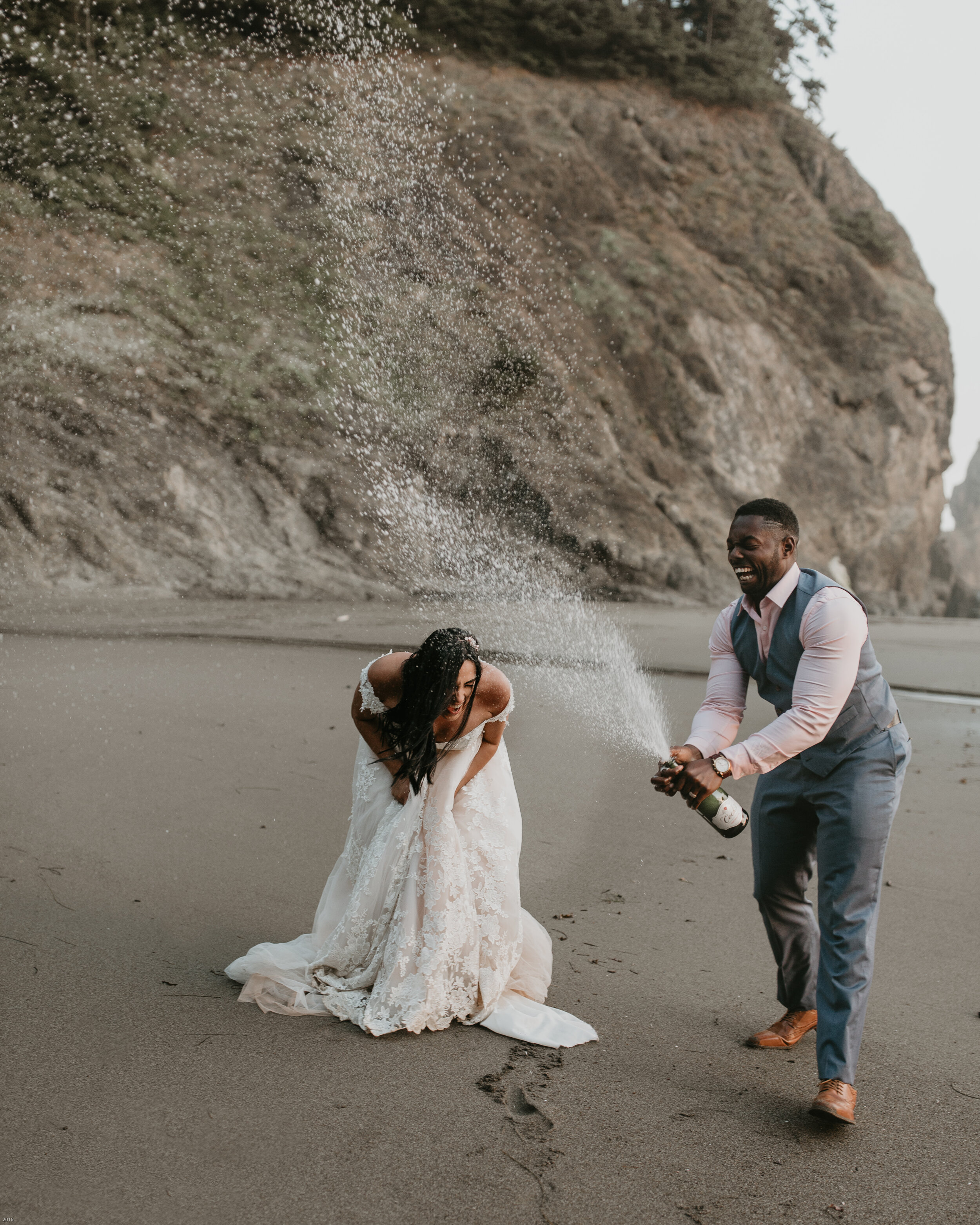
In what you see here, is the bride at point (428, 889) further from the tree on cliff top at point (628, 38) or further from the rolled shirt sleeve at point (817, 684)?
the tree on cliff top at point (628, 38)

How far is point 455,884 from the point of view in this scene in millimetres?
3896

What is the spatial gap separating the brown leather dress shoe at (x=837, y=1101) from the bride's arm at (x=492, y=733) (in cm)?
161

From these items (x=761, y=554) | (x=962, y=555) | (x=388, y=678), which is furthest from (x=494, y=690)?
(x=962, y=555)

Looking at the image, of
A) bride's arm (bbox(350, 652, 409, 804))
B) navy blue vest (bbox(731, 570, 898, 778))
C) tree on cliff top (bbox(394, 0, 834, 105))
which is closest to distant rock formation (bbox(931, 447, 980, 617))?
tree on cliff top (bbox(394, 0, 834, 105))

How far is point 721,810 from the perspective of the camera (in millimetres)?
3471

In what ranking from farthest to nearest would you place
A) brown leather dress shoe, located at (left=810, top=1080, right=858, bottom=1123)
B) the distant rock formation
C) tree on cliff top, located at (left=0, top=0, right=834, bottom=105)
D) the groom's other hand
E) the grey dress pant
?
the distant rock formation
tree on cliff top, located at (left=0, top=0, right=834, bottom=105)
the groom's other hand
the grey dress pant
brown leather dress shoe, located at (left=810, top=1080, right=858, bottom=1123)

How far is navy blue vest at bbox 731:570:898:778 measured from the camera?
11.2ft

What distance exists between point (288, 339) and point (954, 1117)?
1976cm

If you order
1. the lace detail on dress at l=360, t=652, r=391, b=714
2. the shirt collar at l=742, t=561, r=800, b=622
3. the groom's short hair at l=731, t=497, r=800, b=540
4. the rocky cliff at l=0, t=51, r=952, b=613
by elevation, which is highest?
the rocky cliff at l=0, t=51, r=952, b=613

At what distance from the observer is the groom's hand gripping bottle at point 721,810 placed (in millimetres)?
3445

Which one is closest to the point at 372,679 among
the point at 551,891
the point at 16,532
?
the point at 551,891

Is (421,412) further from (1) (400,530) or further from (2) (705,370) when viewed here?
(2) (705,370)

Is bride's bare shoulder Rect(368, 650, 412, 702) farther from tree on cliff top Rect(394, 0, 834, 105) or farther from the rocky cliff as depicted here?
tree on cliff top Rect(394, 0, 834, 105)

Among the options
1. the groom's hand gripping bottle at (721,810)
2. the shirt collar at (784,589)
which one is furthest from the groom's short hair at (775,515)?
the groom's hand gripping bottle at (721,810)
